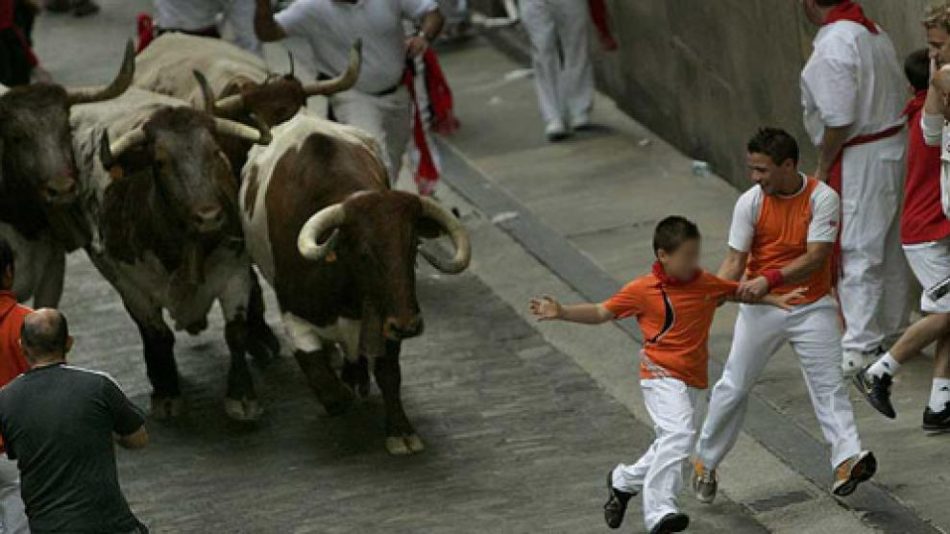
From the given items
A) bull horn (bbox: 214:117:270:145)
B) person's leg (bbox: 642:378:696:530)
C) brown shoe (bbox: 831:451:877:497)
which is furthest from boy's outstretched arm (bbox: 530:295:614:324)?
bull horn (bbox: 214:117:270:145)

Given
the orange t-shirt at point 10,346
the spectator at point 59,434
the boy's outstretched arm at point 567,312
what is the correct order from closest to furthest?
the spectator at point 59,434
the orange t-shirt at point 10,346
the boy's outstretched arm at point 567,312

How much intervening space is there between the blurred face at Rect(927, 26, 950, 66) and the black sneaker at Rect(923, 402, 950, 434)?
1.73 m

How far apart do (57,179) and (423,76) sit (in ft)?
16.3

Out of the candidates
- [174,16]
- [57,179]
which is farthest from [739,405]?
[174,16]

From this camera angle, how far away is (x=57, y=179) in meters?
13.4

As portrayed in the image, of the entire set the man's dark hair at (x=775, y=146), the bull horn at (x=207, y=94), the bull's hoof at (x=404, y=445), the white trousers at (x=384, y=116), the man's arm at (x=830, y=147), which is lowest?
the bull's hoof at (x=404, y=445)

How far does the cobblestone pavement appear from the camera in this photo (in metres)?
11.9

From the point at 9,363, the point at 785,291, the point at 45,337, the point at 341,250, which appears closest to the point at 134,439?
the point at 45,337

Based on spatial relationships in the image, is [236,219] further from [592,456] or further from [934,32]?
[934,32]

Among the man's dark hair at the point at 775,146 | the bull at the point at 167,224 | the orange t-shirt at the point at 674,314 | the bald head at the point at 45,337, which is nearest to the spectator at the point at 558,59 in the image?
the bull at the point at 167,224

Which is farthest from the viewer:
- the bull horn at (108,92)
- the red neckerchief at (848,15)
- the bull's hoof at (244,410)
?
the bull horn at (108,92)

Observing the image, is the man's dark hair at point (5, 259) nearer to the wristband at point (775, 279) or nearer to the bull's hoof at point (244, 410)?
the wristband at point (775, 279)

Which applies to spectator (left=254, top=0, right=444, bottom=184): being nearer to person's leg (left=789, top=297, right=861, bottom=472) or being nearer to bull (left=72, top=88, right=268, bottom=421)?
bull (left=72, top=88, right=268, bottom=421)

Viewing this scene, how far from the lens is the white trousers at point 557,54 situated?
62.5 feet
